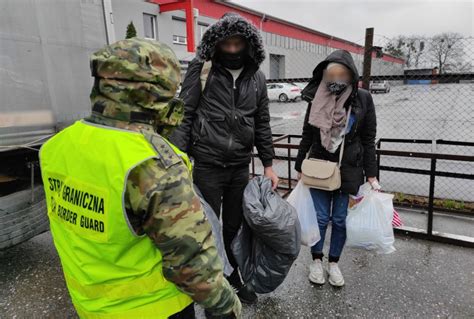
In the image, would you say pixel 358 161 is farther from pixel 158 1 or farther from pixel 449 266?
pixel 158 1

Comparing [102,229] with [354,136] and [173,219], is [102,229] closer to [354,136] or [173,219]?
[173,219]

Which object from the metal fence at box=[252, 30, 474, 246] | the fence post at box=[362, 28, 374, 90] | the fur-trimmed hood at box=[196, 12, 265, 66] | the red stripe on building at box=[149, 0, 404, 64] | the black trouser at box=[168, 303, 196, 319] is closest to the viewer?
the black trouser at box=[168, 303, 196, 319]

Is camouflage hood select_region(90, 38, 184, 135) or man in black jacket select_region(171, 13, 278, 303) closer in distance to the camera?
camouflage hood select_region(90, 38, 184, 135)

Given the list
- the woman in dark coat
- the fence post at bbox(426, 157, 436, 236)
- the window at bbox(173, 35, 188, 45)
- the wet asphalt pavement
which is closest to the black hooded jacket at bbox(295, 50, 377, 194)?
the woman in dark coat

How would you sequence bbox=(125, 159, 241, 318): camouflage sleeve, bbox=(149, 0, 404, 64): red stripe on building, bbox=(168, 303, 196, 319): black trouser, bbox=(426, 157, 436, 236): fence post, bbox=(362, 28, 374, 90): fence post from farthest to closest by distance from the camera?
bbox=(149, 0, 404, 64): red stripe on building
bbox=(362, 28, 374, 90): fence post
bbox=(426, 157, 436, 236): fence post
bbox=(168, 303, 196, 319): black trouser
bbox=(125, 159, 241, 318): camouflage sleeve

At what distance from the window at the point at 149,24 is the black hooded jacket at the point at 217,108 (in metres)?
17.3

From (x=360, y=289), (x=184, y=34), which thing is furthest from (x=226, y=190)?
(x=184, y=34)

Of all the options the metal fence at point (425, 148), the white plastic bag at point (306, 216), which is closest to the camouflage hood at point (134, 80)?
the white plastic bag at point (306, 216)

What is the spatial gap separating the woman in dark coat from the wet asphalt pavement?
0.62 ft

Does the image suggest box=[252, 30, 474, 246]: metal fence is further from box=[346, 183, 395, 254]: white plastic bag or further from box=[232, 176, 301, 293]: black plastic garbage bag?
box=[232, 176, 301, 293]: black plastic garbage bag

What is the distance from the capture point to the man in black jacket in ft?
6.82

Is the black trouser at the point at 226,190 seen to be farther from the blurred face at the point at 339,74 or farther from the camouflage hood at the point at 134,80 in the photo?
the camouflage hood at the point at 134,80

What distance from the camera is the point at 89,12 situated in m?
3.28

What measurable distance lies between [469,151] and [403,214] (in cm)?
480
